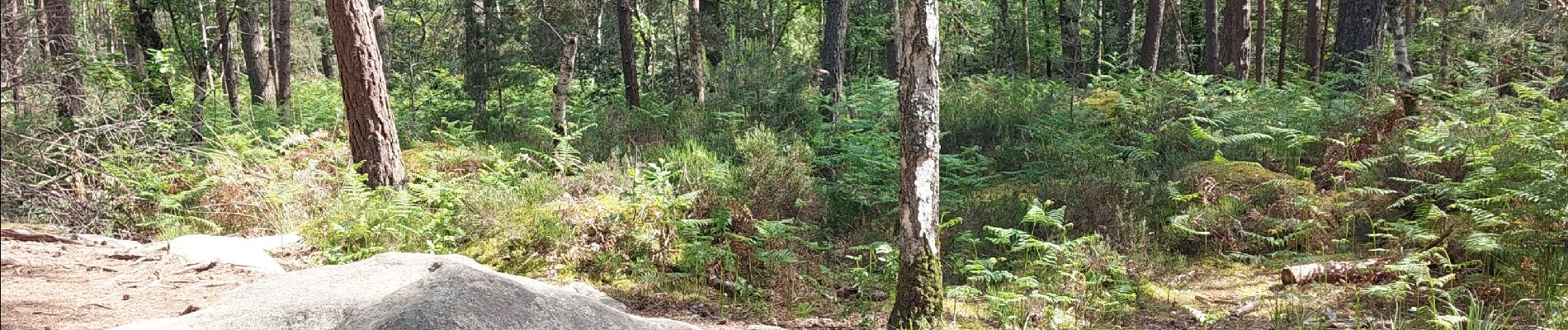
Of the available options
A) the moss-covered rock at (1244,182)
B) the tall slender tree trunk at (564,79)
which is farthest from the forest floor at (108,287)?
the moss-covered rock at (1244,182)

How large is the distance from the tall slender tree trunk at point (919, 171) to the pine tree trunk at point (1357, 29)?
980cm

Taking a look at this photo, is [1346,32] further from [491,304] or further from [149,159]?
[149,159]

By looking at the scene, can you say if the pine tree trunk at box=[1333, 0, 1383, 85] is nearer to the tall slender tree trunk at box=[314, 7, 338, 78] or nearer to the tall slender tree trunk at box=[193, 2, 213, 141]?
the tall slender tree trunk at box=[193, 2, 213, 141]

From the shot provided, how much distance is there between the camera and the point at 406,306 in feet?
12.7

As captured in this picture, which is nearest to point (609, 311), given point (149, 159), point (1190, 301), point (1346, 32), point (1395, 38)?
point (1190, 301)

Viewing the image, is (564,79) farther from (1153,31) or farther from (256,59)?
(1153,31)

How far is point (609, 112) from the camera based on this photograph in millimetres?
13992

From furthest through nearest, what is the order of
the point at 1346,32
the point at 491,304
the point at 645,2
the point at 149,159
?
1. the point at 645,2
2. the point at 1346,32
3. the point at 149,159
4. the point at 491,304

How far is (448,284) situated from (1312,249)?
644 centimetres

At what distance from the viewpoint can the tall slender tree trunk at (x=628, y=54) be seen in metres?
15.2

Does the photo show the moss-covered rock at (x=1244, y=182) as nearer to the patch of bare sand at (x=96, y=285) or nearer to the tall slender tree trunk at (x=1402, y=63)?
the tall slender tree trunk at (x=1402, y=63)

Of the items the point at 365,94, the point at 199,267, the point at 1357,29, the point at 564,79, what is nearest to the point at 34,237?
the point at 199,267

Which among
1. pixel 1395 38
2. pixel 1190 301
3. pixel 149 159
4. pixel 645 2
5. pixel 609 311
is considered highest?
pixel 645 2

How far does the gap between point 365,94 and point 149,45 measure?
Answer: 21.4ft
